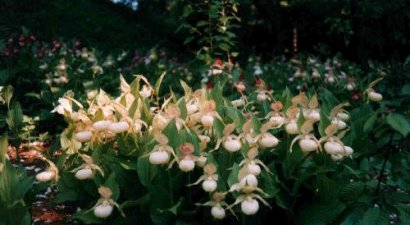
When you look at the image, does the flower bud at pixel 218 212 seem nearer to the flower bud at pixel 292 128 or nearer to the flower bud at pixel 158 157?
the flower bud at pixel 158 157

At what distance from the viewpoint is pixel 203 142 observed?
250 centimetres

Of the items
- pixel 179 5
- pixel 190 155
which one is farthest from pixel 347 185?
pixel 179 5

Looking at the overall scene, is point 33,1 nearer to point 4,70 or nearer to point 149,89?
point 4,70

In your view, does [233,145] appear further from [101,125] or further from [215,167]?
[101,125]

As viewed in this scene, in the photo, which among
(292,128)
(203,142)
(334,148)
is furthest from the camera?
(203,142)

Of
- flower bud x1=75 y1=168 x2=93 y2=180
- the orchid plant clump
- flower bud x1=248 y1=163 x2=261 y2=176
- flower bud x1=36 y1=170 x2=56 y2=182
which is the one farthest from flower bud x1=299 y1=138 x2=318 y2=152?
flower bud x1=36 y1=170 x2=56 y2=182

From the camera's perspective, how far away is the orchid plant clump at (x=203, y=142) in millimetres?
2176

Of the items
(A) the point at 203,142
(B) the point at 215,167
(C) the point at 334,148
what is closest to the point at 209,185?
(B) the point at 215,167

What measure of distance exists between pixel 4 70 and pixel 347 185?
442 cm

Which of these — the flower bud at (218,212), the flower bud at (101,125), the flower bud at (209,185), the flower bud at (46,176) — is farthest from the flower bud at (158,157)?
the flower bud at (46,176)

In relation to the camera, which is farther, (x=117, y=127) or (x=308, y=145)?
(x=117, y=127)

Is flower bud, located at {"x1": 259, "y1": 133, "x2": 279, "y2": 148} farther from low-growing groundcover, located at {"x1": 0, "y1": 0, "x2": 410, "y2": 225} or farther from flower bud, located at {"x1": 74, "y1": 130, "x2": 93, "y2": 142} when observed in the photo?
flower bud, located at {"x1": 74, "y1": 130, "x2": 93, "y2": 142}

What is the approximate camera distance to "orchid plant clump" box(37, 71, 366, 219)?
2176mm

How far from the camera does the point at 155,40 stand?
11742 millimetres
